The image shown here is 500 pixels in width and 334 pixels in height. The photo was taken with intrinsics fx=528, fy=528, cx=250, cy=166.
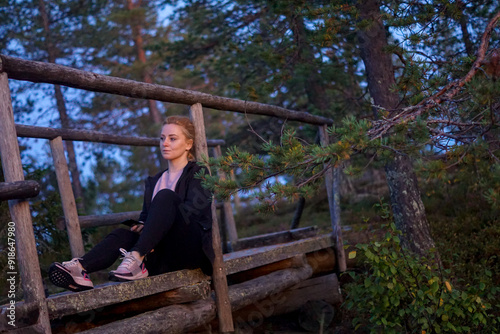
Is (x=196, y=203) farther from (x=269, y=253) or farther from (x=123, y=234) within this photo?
(x=269, y=253)

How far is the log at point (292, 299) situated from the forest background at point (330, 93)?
0.93 m

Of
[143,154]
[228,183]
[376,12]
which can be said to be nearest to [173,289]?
[228,183]

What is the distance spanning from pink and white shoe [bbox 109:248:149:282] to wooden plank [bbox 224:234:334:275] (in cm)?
95

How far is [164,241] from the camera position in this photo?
3.79 meters

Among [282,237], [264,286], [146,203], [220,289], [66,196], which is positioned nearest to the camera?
[220,289]

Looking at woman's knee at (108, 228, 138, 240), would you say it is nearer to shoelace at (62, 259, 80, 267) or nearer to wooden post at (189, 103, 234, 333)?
shoelace at (62, 259, 80, 267)

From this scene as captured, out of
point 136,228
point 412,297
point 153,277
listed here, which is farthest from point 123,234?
point 412,297

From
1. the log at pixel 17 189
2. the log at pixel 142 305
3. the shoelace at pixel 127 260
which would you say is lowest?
the log at pixel 142 305

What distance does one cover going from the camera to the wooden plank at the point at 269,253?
14.3ft

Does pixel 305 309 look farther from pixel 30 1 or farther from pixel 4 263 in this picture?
pixel 30 1

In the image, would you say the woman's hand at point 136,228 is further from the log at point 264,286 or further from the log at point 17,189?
the log at point 17,189

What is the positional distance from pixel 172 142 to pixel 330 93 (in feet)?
30.1

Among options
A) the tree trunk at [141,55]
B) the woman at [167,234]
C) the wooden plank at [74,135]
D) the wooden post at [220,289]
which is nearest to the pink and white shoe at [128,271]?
the woman at [167,234]

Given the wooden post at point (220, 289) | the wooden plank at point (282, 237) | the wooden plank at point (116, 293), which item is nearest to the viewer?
the wooden plank at point (116, 293)
